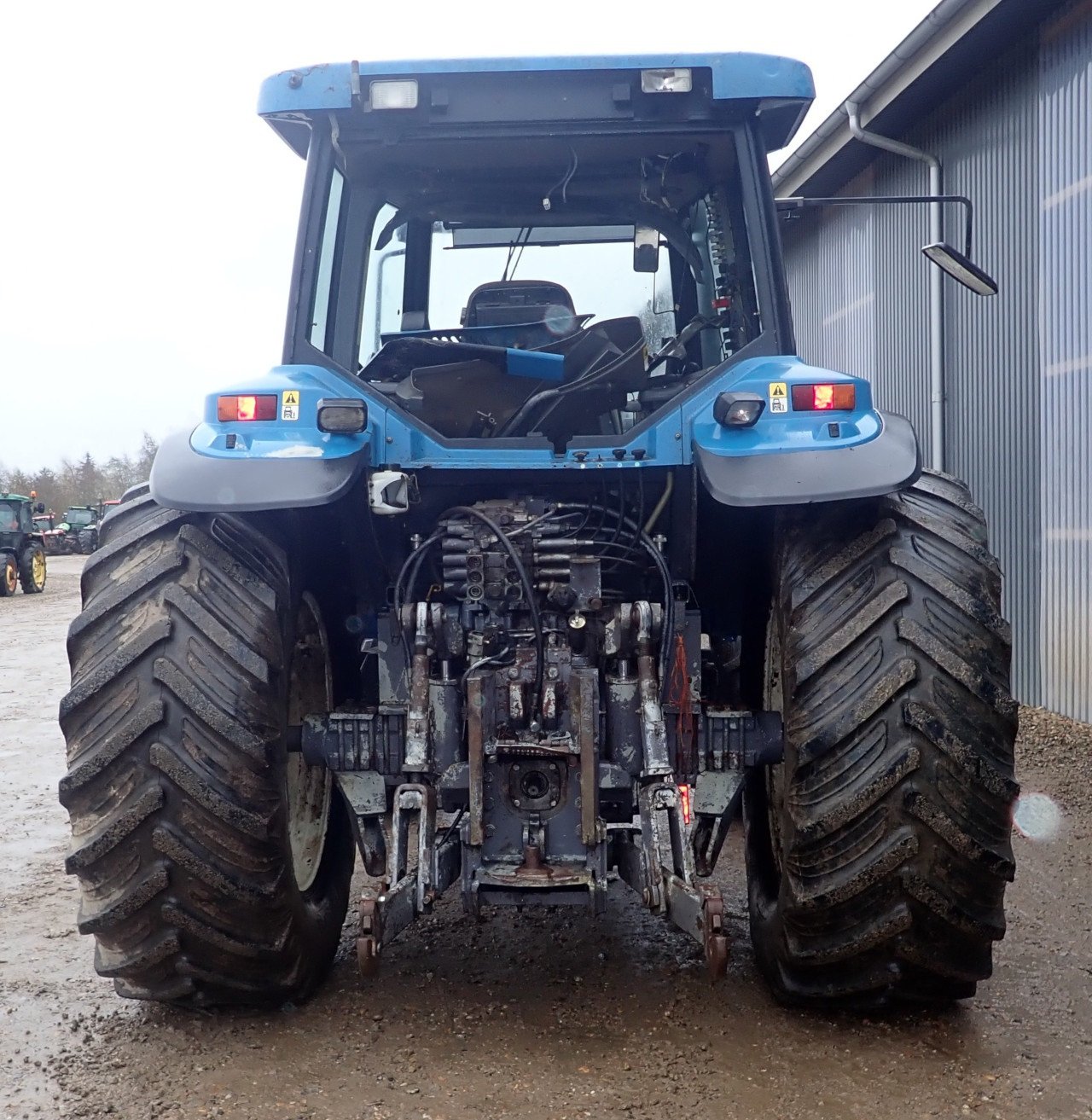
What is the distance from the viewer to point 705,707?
10.7ft

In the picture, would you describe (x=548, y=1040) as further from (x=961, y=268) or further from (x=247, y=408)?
(x=961, y=268)

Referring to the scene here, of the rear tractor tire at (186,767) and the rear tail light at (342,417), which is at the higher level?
the rear tail light at (342,417)

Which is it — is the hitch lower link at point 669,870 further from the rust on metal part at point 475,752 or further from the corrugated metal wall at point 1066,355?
the corrugated metal wall at point 1066,355

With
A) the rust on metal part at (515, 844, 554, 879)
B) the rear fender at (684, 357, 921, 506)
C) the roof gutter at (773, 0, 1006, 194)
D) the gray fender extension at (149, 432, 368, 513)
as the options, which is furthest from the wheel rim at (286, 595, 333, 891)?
the roof gutter at (773, 0, 1006, 194)

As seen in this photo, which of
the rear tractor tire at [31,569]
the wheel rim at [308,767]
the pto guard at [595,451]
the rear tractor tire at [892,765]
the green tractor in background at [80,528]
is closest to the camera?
the rear tractor tire at [892,765]

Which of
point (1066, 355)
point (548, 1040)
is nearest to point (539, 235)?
point (548, 1040)

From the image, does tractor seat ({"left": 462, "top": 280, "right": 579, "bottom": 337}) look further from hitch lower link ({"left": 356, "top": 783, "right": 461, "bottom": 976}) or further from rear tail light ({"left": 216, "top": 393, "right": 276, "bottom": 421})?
hitch lower link ({"left": 356, "top": 783, "right": 461, "bottom": 976})

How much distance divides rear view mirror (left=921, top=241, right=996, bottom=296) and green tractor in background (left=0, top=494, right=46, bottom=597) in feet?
78.3

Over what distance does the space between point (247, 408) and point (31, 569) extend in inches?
957

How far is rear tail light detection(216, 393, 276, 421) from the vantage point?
3.03 metres

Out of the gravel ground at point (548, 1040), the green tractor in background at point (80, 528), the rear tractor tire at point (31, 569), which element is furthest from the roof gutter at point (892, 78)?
the green tractor in background at point (80, 528)

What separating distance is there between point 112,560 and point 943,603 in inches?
81.1

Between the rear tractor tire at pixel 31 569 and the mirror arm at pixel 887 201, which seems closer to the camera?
the mirror arm at pixel 887 201

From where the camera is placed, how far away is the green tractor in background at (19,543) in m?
24.8
